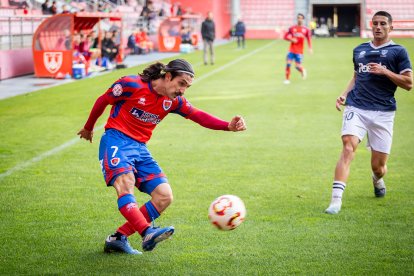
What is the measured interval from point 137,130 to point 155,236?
118 centimetres

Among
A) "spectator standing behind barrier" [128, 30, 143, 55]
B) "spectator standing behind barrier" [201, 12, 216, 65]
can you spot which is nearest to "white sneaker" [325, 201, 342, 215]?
"spectator standing behind barrier" [201, 12, 216, 65]

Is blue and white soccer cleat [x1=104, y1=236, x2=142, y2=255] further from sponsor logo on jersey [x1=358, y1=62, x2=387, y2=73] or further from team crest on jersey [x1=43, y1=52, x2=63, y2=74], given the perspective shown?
team crest on jersey [x1=43, y1=52, x2=63, y2=74]

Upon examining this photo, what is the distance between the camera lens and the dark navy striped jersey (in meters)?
8.20

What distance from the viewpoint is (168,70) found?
6.27 meters

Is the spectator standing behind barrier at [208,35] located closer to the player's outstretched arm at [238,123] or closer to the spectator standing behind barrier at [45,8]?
the spectator standing behind barrier at [45,8]

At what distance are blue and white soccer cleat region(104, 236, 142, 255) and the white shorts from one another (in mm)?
3099

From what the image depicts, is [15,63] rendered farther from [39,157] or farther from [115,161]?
[115,161]

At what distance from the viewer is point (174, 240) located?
7008 millimetres

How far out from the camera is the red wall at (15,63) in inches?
984

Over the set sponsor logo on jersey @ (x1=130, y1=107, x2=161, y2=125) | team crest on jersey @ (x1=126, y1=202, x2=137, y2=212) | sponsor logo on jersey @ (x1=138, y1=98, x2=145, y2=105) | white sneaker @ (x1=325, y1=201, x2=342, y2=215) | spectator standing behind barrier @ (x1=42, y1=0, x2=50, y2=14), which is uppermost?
spectator standing behind barrier @ (x1=42, y1=0, x2=50, y2=14)

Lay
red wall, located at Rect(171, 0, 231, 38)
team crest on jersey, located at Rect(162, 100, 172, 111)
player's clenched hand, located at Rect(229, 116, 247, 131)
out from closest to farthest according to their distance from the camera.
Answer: team crest on jersey, located at Rect(162, 100, 172, 111)
player's clenched hand, located at Rect(229, 116, 247, 131)
red wall, located at Rect(171, 0, 231, 38)

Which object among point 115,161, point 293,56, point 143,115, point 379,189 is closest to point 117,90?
point 143,115

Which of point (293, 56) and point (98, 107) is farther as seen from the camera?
point (293, 56)

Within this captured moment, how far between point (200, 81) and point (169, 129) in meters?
10.2
